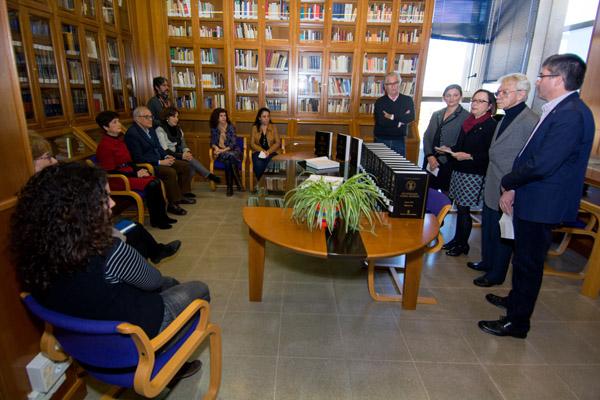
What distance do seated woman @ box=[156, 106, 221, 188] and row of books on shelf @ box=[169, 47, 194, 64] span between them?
1.25 meters

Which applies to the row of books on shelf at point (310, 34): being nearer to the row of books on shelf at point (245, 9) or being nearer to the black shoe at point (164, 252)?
the row of books on shelf at point (245, 9)

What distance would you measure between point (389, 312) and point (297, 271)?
0.85 meters

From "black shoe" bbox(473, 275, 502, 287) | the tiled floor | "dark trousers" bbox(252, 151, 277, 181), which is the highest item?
"dark trousers" bbox(252, 151, 277, 181)

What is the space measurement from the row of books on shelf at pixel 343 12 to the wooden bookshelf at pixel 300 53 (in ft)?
0.05

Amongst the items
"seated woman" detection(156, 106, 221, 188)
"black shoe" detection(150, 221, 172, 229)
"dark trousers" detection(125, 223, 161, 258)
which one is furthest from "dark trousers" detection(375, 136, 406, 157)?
"dark trousers" detection(125, 223, 161, 258)

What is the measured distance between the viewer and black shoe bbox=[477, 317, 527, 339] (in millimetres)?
2197

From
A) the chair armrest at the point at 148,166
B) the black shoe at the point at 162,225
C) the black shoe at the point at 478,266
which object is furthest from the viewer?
the chair armrest at the point at 148,166

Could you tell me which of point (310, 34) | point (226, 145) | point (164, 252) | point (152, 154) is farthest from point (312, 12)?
point (164, 252)

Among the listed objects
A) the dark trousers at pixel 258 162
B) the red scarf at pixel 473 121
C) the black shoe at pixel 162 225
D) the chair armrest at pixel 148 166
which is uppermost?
the red scarf at pixel 473 121

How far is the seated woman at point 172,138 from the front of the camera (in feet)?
15.3

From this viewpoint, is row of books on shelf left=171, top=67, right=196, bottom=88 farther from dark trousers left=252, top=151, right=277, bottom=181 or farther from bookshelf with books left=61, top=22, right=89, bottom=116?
bookshelf with books left=61, top=22, right=89, bottom=116

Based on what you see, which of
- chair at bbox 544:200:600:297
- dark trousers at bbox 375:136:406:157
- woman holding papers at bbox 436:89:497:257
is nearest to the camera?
chair at bbox 544:200:600:297

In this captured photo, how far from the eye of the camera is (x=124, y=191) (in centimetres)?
347

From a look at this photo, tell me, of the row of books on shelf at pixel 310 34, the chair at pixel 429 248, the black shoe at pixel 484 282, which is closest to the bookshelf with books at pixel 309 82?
the row of books on shelf at pixel 310 34
